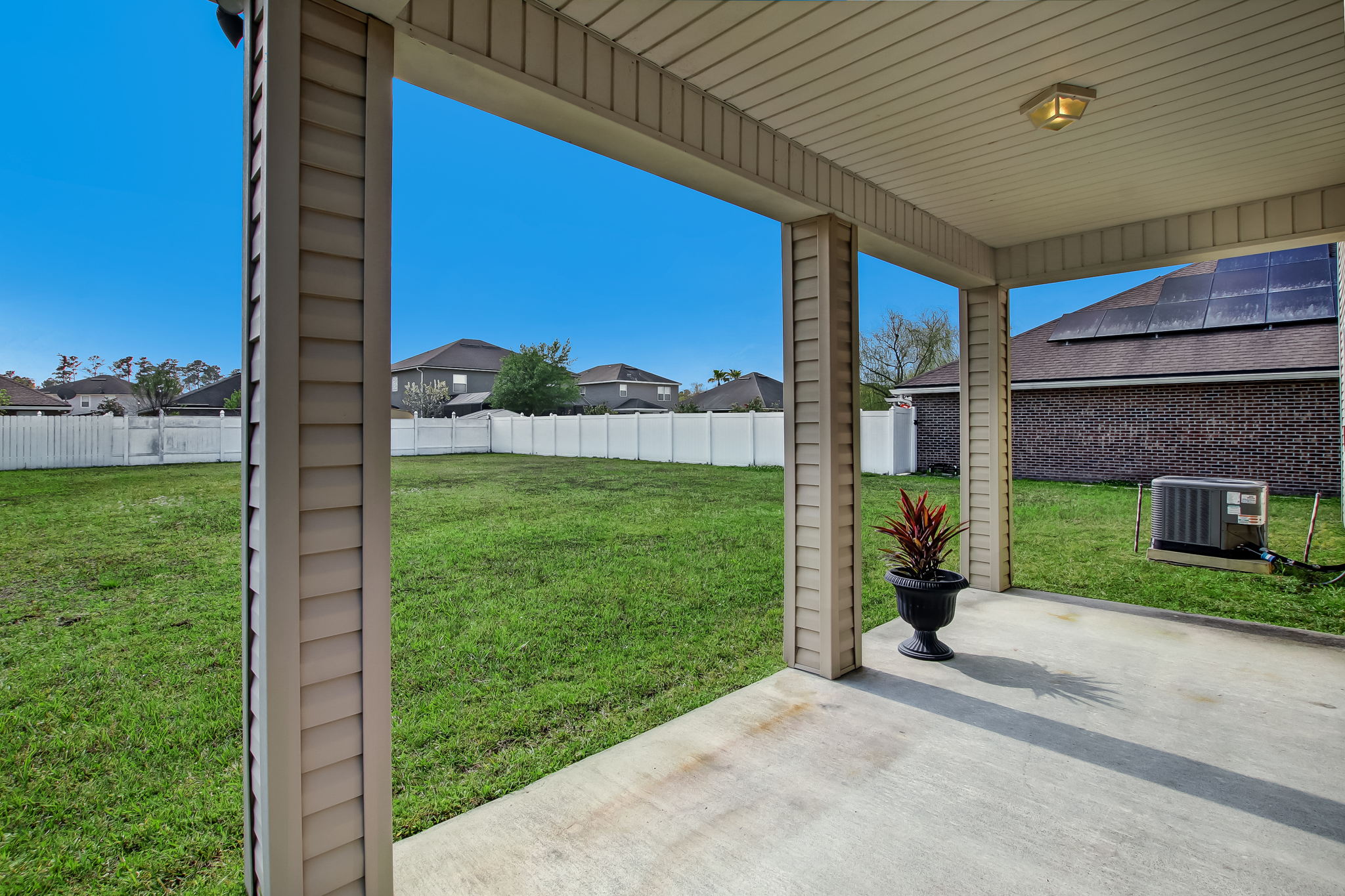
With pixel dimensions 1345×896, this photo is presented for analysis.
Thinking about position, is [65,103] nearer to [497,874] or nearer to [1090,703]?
[497,874]

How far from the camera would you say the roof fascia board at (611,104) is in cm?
170

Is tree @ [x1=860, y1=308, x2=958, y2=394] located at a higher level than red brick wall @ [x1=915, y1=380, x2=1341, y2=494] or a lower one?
higher

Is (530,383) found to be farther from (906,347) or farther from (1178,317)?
(1178,317)

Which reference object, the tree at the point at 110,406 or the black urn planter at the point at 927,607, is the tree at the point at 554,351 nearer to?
the tree at the point at 110,406

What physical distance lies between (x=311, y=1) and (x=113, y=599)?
4.64 metres

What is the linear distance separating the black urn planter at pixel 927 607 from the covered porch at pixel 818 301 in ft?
0.58

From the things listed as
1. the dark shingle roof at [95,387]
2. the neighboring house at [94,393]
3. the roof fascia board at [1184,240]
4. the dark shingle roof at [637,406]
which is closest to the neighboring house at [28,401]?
the neighboring house at [94,393]

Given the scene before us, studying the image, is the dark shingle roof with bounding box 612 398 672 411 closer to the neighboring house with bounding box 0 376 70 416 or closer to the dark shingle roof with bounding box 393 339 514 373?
the dark shingle roof with bounding box 393 339 514 373

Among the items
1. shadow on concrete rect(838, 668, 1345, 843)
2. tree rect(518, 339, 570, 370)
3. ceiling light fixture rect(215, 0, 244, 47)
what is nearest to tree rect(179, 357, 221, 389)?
tree rect(518, 339, 570, 370)

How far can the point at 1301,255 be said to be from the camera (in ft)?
36.0

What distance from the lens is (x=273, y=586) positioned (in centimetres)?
136

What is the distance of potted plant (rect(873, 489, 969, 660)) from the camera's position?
333 cm

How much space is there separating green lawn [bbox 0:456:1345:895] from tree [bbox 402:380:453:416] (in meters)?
21.1

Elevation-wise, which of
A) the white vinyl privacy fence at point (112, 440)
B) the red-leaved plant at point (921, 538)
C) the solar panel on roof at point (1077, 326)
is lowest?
the red-leaved plant at point (921, 538)
